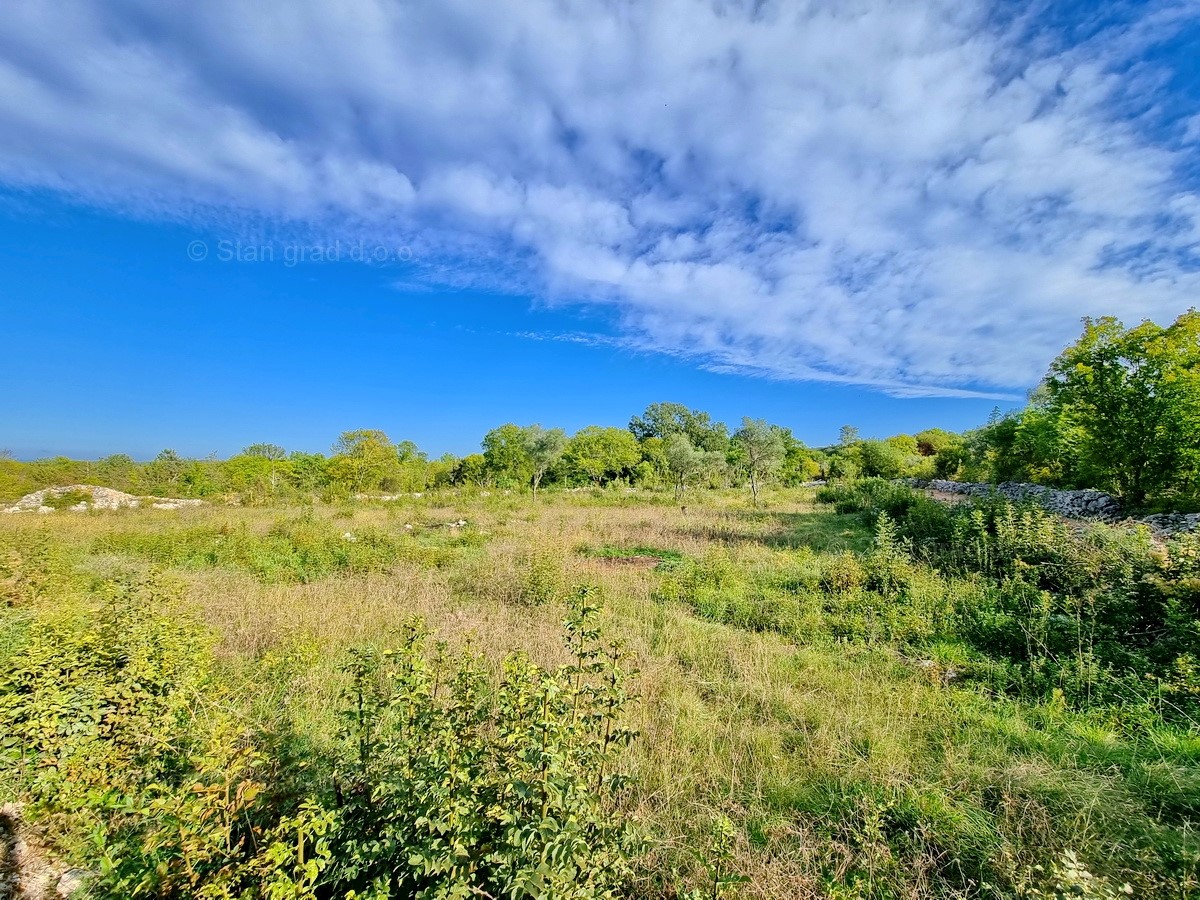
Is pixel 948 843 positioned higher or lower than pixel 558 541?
lower

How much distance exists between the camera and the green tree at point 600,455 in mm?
40562

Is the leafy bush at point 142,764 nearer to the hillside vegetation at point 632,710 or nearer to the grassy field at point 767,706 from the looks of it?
the hillside vegetation at point 632,710

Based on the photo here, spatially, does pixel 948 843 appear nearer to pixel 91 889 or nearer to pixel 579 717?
pixel 579 717

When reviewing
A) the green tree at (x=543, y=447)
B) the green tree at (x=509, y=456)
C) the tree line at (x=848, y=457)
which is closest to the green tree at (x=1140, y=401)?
the tree line at (x=848, y=457)

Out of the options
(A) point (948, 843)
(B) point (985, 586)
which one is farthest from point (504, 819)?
(B) point (985, 586)

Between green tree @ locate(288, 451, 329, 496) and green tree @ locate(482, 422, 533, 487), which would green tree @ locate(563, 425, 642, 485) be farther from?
green tree @ locate(288, 451, 329, 496)

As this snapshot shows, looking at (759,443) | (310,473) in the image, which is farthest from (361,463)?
(759,443)

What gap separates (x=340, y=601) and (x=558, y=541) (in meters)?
5.67

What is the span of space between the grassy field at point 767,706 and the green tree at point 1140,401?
717 cm

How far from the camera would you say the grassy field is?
259cm

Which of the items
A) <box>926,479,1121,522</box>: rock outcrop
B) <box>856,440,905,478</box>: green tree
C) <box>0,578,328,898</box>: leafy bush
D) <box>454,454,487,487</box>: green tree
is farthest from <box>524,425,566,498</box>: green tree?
<box>0,578,328,898</box>: leafy bush

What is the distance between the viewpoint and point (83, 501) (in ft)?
63.2

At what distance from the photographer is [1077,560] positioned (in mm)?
6398

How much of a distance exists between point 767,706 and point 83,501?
90.5 feet
